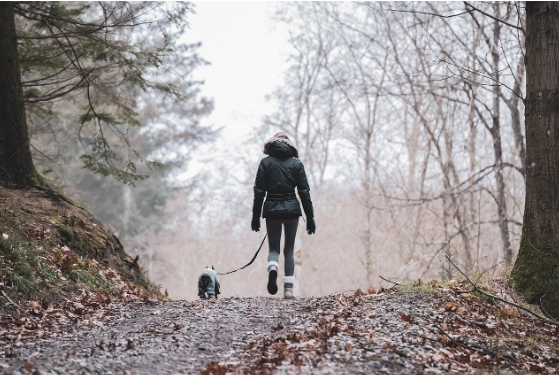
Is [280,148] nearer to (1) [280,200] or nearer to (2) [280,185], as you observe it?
(2) [280,185]

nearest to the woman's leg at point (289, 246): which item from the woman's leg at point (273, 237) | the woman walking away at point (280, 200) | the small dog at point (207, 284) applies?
the woman walking away at point (280, 200)

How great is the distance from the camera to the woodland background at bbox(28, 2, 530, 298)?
35.6 ft

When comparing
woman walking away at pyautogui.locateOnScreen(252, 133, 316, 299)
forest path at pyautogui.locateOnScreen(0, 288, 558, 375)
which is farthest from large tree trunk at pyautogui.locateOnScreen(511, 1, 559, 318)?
woman walking away at pyautogui.locateOnScreen(252, 133, 316, 299)

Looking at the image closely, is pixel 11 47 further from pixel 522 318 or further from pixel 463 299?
pixel 522 318

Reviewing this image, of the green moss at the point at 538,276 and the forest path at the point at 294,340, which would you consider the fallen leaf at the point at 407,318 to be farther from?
the green moss at the point at 538,276

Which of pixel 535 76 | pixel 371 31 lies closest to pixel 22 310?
pixel 535 76

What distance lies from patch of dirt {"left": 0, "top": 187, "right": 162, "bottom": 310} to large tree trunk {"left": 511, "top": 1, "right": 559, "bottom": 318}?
19.3 feet

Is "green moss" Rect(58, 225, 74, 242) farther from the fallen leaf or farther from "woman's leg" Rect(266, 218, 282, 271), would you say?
the fallen leaf

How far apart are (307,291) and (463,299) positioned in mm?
26073

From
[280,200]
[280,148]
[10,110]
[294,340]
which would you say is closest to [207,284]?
[280,200]

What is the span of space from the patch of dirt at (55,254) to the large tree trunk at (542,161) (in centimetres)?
589

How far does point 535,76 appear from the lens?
18.8ft

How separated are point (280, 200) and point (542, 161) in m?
3.39

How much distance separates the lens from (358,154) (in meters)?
20.9
